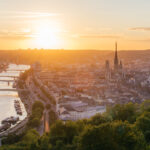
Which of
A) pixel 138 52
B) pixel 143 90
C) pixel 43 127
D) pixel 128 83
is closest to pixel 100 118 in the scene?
pixel 43 127

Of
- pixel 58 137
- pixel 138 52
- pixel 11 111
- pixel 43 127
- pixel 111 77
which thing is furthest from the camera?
pixel 138 52

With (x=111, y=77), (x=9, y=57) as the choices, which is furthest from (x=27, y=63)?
(x=111, y=77)

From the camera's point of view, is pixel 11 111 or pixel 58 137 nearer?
pixel 58 137

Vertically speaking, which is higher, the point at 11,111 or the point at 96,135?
the point at 96,135

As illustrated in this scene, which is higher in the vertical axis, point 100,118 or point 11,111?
point 100,118

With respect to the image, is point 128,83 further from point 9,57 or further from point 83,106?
point 9,57

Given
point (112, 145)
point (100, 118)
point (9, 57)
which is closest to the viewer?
point (112, 145)

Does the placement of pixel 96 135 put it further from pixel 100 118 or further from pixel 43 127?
pixel 43 127

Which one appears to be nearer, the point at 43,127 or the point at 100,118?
the point at 100,118

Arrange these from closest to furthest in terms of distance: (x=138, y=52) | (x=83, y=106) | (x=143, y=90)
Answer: (x=83, y=106) → (x=143, y=90) → (x=138, y=52)
